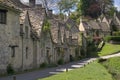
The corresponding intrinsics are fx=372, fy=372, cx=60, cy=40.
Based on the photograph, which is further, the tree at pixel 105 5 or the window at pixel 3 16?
the tree at pixel 105 5

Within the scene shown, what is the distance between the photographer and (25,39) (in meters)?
44.1

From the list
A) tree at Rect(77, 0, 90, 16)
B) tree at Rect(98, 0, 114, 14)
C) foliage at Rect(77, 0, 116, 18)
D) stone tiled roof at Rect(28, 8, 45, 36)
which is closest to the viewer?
stone tiled roof at Rect(28, 8, 45, 36)

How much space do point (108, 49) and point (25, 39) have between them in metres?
54.6

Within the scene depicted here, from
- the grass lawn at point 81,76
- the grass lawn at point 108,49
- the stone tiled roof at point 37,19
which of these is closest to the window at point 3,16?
the grass lawn at point 81,76

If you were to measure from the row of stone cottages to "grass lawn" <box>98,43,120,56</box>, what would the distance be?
25627 mm

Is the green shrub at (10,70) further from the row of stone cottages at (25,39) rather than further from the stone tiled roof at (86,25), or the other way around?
the stone tiled roof at (86,25)

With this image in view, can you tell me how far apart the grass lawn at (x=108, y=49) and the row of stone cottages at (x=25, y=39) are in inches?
1009

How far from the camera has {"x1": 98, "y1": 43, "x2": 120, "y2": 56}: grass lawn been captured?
89.9 meters

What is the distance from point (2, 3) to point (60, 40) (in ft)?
103

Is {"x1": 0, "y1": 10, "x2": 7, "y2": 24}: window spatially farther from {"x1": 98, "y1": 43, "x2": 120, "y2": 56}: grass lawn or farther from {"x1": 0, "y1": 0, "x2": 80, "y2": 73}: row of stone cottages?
{"x1": 98, "y1": 43, "x2": 120, "y2": 56}: grass lawn

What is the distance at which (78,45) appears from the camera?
288 feet

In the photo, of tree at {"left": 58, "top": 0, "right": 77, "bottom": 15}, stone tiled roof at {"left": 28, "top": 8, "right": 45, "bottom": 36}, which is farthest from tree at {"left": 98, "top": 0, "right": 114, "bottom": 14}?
stone tiled roof at {"left": 28, "top": 8, "right": 45, "bottom": 36}

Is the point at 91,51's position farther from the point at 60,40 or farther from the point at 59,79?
the point at 59,79

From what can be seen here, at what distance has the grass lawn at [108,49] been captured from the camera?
295 ft
